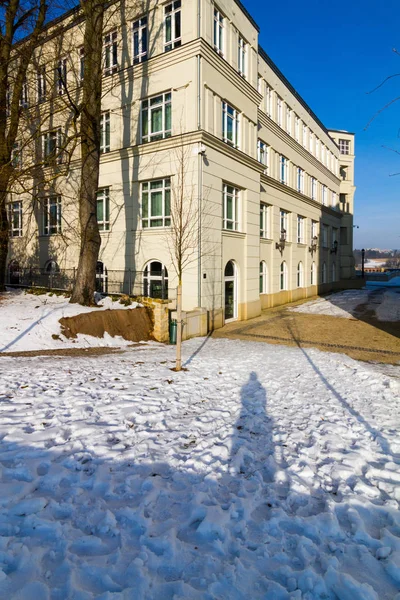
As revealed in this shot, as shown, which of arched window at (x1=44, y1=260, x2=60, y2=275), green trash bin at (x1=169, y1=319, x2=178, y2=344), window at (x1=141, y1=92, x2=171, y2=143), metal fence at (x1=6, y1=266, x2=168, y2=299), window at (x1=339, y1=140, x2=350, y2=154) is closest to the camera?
green trash bin at (x1=169, y1=319, x2=178, y2=344)

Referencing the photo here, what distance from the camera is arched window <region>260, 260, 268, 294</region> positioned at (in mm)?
22575

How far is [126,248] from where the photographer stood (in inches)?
661

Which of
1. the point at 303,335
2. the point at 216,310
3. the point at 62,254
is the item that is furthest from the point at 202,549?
the point at 62,254

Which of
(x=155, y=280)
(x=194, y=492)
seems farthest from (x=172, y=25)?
(x=194, y=492)

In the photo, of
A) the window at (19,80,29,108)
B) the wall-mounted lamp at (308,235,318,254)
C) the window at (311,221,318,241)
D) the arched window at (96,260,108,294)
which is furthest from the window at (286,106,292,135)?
the arched window at (96,260,108,294)

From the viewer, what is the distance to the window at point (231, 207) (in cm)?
1670

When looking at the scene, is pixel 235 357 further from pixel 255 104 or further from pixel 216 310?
pixel 255 104

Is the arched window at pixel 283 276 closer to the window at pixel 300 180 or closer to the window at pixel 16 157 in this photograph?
A: the window at pixel 300 180

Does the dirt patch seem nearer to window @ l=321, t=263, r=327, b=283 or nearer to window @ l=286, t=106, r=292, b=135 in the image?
window @ l=286, t=106, r=292, b=135

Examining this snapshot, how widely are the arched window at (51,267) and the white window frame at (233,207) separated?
10295 millimetres

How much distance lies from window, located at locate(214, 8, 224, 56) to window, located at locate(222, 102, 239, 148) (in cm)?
238

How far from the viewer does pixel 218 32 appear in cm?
1586

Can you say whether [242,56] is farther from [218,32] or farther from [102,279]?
→ [102,279]

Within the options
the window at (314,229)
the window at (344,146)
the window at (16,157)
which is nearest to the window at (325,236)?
the window at (314,229)
